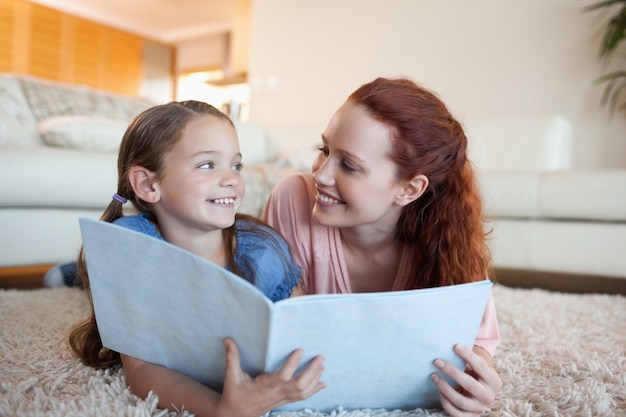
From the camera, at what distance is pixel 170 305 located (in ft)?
2.05

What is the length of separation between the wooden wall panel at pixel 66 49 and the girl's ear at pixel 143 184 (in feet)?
21.4

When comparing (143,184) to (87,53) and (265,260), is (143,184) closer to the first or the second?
(265,260)

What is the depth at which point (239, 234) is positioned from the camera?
1.00m

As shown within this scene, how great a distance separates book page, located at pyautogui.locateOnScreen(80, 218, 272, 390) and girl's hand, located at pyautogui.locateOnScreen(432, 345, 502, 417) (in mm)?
259

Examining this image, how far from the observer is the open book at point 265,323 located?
567 millimetres

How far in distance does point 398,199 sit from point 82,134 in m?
1.56

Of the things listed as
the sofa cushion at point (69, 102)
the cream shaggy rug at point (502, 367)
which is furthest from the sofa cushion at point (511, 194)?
the sofa cushion at point (69, 102)

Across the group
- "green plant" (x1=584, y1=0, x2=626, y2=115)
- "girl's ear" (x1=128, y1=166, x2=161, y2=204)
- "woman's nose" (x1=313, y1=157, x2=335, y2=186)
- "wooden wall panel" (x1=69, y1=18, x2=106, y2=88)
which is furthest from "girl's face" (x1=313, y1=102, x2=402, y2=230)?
"wooden wall panel" (x1=69, y1=18, x2=106, y2=88)

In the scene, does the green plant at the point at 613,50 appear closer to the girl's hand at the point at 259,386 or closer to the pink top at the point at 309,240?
the pink top at the point at 309,240

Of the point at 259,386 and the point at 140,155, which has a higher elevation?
the point at 140,155

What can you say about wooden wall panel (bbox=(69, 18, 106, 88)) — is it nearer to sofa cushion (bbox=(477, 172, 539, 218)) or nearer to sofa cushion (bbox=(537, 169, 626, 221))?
sofa cushion (bbox=(477, 172, 539, 218))

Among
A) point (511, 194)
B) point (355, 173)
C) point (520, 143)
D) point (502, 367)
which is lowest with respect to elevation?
point (502, 367)

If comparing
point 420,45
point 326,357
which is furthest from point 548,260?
point 420,45

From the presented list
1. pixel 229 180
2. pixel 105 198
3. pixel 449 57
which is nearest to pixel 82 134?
pixel 105 198
